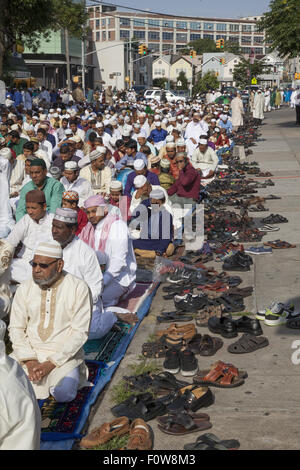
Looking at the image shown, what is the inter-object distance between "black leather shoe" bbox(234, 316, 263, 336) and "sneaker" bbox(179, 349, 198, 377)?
2.97 ft

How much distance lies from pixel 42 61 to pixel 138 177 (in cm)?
6601

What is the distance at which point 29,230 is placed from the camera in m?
7.94

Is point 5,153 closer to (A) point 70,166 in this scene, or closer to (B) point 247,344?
(A) point 70,166

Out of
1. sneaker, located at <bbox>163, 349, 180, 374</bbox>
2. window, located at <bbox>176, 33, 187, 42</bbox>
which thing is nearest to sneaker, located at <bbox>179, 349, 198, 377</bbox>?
sneaker, located at <bbox>163, 349, 180, 374</bbox>

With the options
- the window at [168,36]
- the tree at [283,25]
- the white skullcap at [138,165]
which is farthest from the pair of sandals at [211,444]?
the window at [168,36]

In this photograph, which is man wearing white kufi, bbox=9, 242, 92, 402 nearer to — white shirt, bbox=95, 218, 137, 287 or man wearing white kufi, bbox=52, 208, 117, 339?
man wearing white kufi, bbox=52, 208, 117, 339

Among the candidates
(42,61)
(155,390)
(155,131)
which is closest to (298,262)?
(155,390)

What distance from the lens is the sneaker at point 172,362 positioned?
609 cm

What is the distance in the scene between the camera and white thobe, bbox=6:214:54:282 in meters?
7.89

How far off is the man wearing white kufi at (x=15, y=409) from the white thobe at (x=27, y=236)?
4428 mm

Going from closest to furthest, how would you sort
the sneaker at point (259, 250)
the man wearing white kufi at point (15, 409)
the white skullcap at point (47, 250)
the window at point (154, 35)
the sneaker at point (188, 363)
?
1. the man wearing white kufi at point (15, 409)
2. the white skullcap at point (47, 250)
3. the sneaker at point (188, 363)
4. the sneaker at point (259, 250)
5. the window at point (154, 35)

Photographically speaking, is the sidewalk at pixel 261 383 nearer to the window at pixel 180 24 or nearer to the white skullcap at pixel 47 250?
the white skullcap at pixel 47 250

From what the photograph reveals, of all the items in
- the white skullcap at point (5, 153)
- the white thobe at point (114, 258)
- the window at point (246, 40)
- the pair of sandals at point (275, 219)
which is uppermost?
the window at point (246, 40)

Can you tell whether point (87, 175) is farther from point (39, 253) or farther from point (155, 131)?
point (155, 131)
